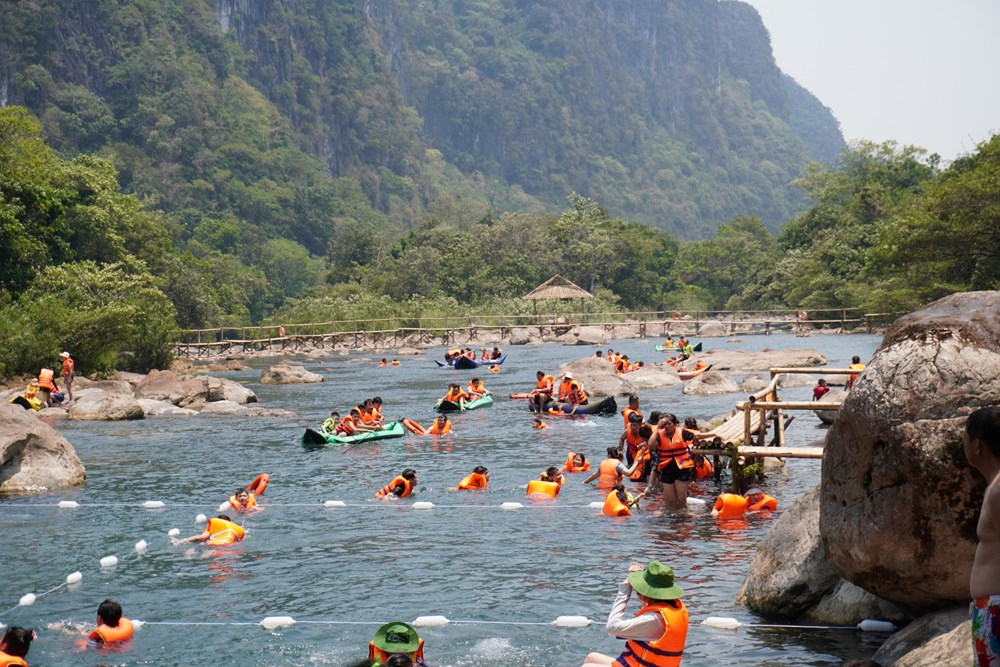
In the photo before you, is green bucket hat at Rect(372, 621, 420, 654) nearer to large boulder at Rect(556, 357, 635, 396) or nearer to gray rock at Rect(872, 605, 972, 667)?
gray rock at Rect(872, 605, 972, 667)

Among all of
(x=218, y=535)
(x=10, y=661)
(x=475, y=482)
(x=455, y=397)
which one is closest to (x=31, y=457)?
(x=218, y=535)

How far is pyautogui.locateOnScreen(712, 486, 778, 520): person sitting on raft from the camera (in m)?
15.3

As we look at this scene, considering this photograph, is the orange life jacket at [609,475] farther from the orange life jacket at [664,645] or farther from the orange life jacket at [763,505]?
the orange life jacket at [664,645]

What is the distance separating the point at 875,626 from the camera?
31.7 ft

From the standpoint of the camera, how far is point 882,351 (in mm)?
9148

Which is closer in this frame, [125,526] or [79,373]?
[125,526]

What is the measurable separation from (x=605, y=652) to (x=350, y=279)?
2935 inches

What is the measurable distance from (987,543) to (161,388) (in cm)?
2945

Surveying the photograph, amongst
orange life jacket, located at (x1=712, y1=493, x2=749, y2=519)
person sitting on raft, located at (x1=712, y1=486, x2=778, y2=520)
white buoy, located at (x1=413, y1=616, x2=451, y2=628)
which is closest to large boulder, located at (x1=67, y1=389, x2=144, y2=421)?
person sitting on raft, located at (x1=712, y1=486, x2=778, y2=520)

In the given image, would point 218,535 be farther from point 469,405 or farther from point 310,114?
point 310,114

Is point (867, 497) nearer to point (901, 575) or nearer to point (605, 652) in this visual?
point (901, 575)

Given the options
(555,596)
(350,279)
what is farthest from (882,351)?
(350,279)

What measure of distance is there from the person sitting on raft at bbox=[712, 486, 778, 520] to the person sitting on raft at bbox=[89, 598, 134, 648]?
8013 millimetres

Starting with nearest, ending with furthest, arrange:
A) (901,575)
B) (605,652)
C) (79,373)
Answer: (901,575) < (605,652) < (79,373)
